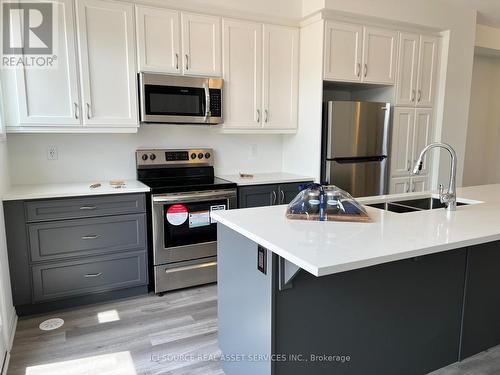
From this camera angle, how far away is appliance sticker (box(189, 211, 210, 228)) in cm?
301

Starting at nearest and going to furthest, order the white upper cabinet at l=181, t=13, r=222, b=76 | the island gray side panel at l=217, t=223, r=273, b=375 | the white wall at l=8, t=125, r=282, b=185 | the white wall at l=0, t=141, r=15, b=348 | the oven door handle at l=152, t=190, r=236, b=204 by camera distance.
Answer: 1. the island gray side panel at l=217, t=223, r=273, b=375
2. the white wall at l=0, t=141, r=15, b=348
3. the oven door handle at l=152, t=190, r=236, b=204
4. the white wall at l=8, t=125, r=282, b=185
5. the white upper cabinet at l=181, t=13, r=222, b=76

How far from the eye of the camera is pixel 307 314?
5.16ft

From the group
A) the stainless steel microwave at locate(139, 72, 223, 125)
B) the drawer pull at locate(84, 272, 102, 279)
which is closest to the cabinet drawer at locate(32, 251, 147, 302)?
the drawer pull at locate(84, 272, 102, 279)

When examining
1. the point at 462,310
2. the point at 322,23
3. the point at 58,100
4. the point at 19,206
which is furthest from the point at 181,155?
the point at 462,310

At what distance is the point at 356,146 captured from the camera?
3498mm

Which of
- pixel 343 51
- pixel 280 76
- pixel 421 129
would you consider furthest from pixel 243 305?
pixel 421 129

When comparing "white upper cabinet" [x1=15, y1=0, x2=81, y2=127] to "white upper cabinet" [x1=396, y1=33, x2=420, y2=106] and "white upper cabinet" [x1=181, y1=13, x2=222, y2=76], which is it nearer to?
"white upper cabinet" [x1=181, y1=13, x2=222, y2=76]

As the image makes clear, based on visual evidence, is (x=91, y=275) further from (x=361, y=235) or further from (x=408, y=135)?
(x=408, y=135)

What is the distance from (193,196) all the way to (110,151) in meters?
0.90

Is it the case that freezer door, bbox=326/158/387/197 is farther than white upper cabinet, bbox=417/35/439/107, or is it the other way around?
white upper cabinet, bbox=417/35/439/107

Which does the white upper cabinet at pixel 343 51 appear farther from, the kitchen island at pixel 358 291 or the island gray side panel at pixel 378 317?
the island gray side panel at pixel 378 317

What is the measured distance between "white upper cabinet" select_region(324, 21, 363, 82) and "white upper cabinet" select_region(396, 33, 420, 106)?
525mm

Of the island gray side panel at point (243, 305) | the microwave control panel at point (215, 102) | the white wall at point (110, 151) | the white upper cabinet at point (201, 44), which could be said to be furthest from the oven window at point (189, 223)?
the white upper cabinet at point (201, 44)

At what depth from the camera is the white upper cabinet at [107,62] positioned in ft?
9.12
